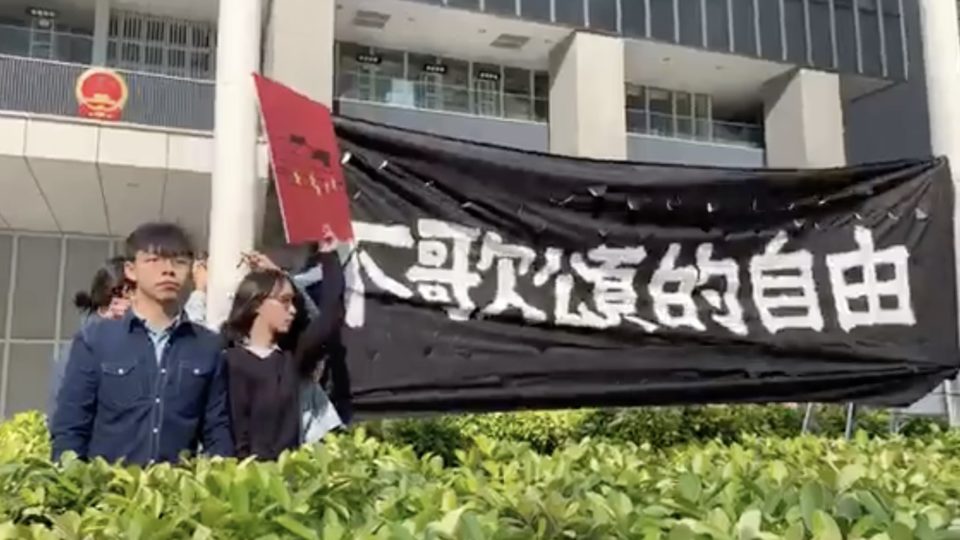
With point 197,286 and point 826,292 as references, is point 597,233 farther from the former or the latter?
point 197,286

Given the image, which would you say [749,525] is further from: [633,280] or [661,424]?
[661,424]

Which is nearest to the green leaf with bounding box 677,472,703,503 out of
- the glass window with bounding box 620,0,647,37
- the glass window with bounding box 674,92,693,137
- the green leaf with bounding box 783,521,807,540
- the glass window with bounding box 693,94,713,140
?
the green leaf with bounding box 783,521,807,540

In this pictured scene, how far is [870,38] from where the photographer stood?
17844 mm

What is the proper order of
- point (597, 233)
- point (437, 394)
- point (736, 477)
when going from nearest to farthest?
point (736, 477)
point (437, 394)
point (597, 233)

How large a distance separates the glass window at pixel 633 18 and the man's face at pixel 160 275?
569 inches

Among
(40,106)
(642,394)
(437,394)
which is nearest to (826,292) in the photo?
(642,394)

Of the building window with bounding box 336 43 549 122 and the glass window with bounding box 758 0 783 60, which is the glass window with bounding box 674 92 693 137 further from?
the building window with bounding box 336 43 549 122

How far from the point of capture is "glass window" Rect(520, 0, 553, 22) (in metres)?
15.4

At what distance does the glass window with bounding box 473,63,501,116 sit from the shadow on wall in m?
7.74

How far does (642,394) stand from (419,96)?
532 inches

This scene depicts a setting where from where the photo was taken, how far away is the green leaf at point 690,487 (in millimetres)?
1659

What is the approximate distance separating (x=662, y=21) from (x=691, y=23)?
561mm

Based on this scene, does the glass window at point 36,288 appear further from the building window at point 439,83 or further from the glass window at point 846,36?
the glass window at point 846,36

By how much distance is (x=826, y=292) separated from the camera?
3625 mm
